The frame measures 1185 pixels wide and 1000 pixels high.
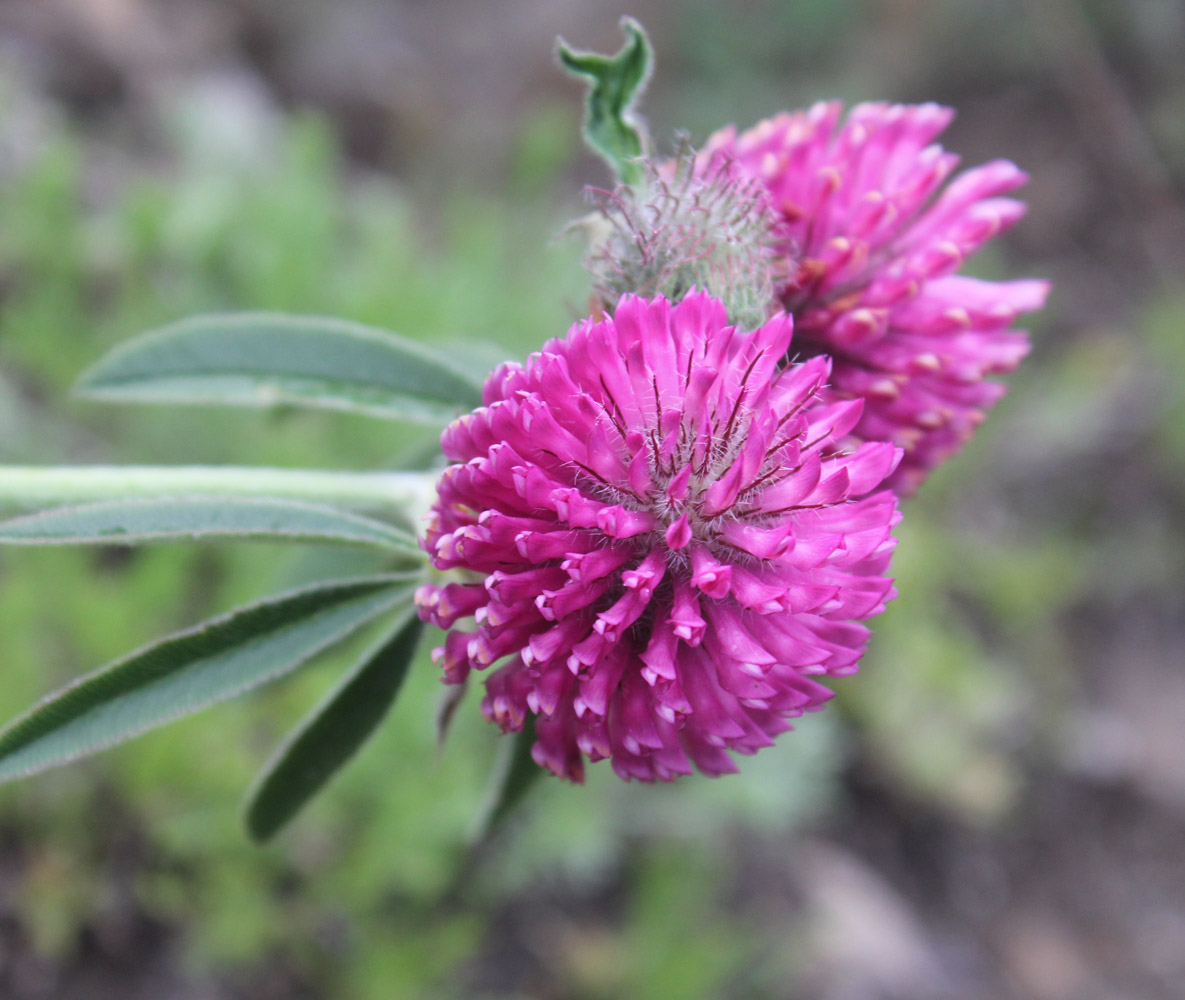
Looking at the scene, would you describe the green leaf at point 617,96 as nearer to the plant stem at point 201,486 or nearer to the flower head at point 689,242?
the flower head at point 689,242

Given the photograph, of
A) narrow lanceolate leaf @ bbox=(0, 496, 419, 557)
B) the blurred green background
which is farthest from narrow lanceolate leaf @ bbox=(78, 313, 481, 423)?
narrow lanceolate leaf @ bbox=(0, 496, 419, 557)

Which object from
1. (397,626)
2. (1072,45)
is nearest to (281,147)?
(397,626)

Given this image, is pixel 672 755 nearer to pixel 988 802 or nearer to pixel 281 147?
pixel 988 802

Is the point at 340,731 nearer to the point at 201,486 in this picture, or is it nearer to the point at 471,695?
the point at 201,486

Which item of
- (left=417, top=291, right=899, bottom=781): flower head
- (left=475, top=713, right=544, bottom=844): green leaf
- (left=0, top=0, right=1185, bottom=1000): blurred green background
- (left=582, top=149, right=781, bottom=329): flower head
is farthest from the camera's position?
(left=0, top=0, right=1185, bottom=1000): blurred green background

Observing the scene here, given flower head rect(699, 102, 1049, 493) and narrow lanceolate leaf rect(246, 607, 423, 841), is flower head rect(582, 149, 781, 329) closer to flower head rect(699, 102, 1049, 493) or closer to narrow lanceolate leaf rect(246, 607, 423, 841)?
flower head rect(699, 102, 1049, 493)

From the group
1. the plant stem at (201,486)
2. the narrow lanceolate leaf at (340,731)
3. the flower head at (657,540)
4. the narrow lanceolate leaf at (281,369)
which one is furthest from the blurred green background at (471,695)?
the flower head at (657,540)

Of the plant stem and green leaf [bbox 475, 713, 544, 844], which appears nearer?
→ the plant stem
